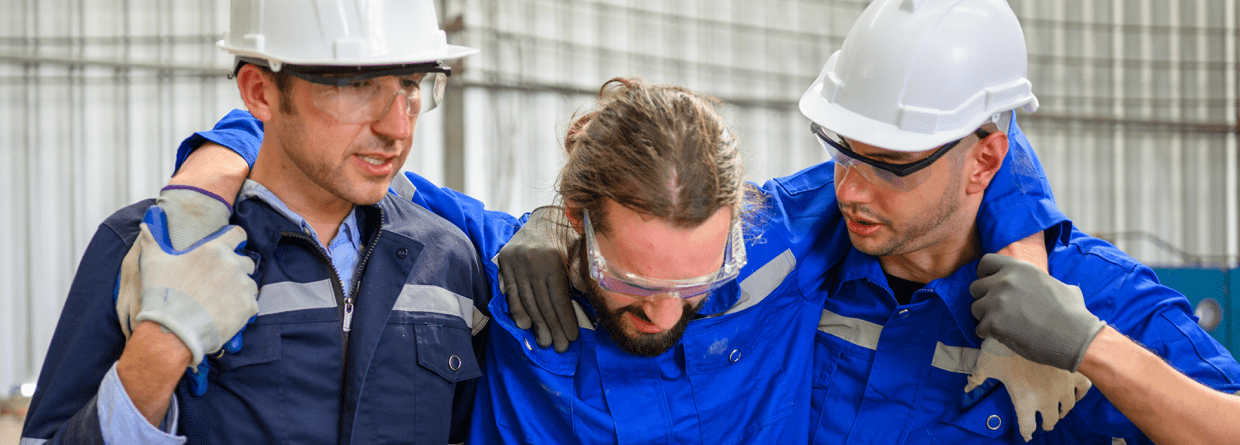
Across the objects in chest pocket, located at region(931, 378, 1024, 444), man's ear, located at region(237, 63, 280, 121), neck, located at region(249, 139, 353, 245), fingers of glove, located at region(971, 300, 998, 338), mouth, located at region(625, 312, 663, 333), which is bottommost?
chest pocket, located at region(931, 378, 1024, 444)

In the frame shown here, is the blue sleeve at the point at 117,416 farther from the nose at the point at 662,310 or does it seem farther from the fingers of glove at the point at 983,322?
the fingers of glove at the point at 983,322

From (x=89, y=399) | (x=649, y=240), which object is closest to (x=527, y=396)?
(x=649, y=240)

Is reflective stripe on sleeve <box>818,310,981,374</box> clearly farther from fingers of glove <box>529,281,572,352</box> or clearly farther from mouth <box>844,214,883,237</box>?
fingers of glove <box>529,281,572,352</box>

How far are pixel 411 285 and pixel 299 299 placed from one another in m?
0.27

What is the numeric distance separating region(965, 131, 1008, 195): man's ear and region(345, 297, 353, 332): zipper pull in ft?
5.30

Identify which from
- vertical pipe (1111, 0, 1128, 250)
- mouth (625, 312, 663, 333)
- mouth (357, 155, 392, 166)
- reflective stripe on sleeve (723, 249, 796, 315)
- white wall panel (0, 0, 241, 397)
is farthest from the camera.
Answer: vertical pipe (1111, 0, 1128, 250)

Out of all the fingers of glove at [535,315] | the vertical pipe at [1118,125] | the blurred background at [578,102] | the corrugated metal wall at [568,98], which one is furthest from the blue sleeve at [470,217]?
the vertical pipe at [1118,125]

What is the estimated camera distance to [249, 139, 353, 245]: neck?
2.12m

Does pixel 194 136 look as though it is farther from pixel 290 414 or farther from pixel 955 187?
pixel 955 187

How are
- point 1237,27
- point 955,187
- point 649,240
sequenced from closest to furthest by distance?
point 649,240, point 955,187, point 1237,27

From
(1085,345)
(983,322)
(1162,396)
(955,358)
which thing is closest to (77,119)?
(955,358)

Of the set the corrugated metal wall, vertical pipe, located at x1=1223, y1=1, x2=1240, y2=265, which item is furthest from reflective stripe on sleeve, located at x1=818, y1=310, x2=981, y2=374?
vertical pipe, located at x1=1223, y1=1, x2=1240, y2=265

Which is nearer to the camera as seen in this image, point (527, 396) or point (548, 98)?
point (527, 396)

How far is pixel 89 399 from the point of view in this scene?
1.90m
